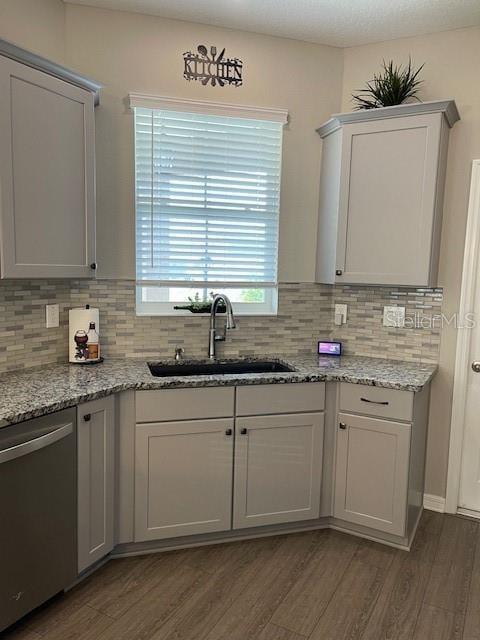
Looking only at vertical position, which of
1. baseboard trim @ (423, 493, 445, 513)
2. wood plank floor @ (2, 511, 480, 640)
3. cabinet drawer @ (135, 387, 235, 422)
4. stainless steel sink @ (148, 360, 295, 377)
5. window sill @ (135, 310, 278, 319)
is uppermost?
window sill @ (135, 310, 278, 319)

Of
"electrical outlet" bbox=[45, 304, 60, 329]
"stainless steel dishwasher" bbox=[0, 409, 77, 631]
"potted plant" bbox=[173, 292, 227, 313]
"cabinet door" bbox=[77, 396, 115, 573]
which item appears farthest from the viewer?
"potted plant" bbox=[173, 292, 227, 313]

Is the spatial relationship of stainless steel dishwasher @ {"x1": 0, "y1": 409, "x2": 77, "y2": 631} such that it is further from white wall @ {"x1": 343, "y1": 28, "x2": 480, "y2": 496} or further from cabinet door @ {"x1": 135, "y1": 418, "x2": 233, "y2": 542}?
white wall @ {"x1": 343, "y1": 28, "x2": 480, "y2": 496}

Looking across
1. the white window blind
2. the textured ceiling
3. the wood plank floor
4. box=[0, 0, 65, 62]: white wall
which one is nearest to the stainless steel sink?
the white window blind

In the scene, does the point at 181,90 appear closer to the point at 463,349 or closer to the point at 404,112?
the point at 404,112

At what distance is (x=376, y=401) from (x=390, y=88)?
174cm

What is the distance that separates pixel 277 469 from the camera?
2.62 m

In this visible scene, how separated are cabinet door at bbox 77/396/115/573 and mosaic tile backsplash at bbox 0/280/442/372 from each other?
1.93ft

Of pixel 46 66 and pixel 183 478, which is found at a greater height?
pixel 46 66

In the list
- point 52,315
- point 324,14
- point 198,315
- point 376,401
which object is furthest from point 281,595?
point 324,14

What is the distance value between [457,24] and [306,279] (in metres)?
1.66

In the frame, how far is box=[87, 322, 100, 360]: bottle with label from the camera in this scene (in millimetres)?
2676

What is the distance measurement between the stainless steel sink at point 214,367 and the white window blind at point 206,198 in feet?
1.64

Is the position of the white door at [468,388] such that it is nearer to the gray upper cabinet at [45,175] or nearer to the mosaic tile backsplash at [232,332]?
the mosaic tile backsplash at [232,332]

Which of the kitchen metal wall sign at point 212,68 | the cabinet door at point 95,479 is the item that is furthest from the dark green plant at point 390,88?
the cabinet door at point 95,479
